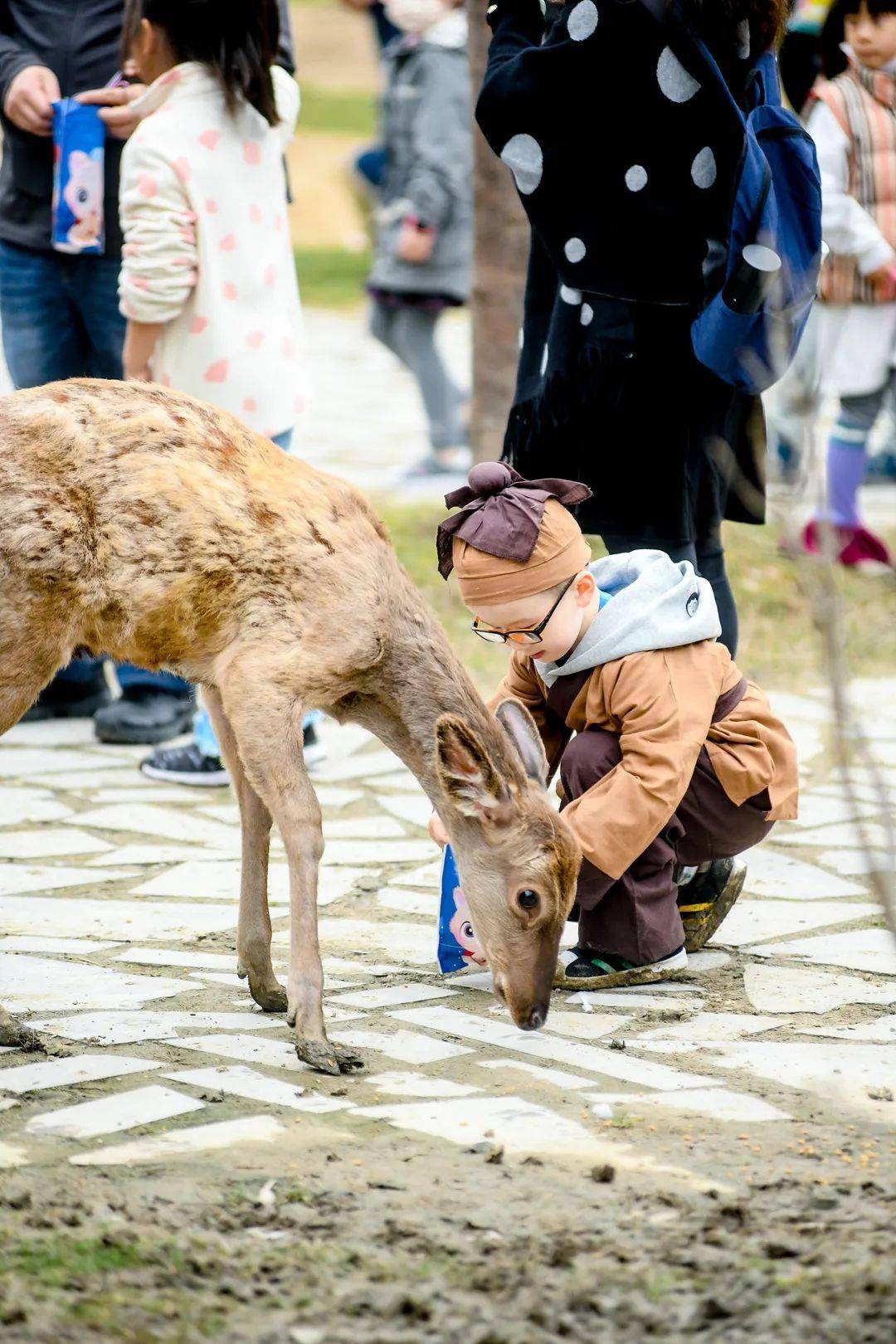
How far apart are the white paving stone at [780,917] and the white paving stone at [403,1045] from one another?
110cm

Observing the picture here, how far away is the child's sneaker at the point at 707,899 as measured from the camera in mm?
4496

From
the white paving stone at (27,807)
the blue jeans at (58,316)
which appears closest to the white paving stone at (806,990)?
the white paving stone at (27,807)

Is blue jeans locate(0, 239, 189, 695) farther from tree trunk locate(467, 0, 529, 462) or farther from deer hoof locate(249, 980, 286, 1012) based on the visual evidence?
tree trunk locate(467, 0, 529, 462)

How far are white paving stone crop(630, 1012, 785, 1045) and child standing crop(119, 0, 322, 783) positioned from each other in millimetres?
2538

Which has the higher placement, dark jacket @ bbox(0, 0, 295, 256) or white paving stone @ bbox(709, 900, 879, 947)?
dark jacket @ bbox(0, 0, 295, 256)

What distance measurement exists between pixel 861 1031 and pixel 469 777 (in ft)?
3.50

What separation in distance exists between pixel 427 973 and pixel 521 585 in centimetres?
102

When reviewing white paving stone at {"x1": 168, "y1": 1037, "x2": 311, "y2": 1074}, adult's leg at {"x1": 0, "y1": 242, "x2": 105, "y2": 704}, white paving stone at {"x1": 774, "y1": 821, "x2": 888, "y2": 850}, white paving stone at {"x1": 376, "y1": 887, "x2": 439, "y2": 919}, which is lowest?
white paving stone at {"x1": 376, "y1": 887, "x2": 439, "y2": 919}

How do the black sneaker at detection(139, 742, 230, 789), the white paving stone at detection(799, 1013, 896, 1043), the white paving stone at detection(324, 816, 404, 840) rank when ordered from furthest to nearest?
1. the black sneaker at detection(139, 742, 230, 789)
2. the white paving stone at detection(324, 816, 404, 840)
3. the white paving stone at detection(799, 1013, 896, 1043)

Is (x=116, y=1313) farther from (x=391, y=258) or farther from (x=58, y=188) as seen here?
(x=391, y=258)

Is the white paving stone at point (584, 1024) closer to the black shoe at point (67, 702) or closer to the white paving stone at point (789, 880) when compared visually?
the white paving stone at point (789, 880)

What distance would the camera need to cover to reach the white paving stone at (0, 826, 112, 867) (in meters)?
5.23

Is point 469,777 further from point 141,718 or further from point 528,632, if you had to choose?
point 141,718

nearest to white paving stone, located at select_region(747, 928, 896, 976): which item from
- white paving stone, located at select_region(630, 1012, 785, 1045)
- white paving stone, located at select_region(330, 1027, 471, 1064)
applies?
white paving stone, located at select_region(630, 1012, 785, 1045)
